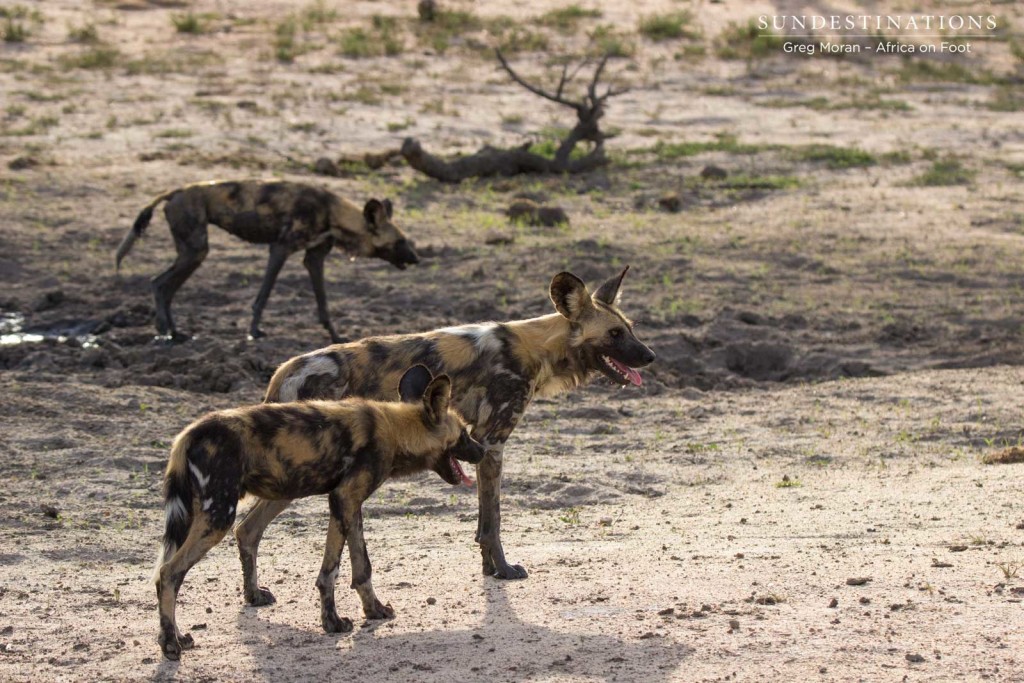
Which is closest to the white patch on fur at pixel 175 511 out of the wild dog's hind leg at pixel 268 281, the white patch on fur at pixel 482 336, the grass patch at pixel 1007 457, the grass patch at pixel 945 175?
the white patch on fur at pixel 482 336

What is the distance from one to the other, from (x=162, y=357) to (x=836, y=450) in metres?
3.79

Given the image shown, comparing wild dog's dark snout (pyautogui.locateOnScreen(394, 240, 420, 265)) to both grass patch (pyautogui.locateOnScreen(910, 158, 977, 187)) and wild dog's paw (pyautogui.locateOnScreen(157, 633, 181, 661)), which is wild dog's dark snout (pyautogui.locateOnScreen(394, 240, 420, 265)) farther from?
wild dog's paw (pyautogui.locateOnScreen(157, 633, 181, 661))

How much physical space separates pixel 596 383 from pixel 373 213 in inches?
87.9

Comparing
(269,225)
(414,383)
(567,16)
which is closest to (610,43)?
(567,16)

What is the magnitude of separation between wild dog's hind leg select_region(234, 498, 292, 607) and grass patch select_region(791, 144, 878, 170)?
9.81 meters

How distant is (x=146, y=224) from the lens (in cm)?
995

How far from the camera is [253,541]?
5422 mm

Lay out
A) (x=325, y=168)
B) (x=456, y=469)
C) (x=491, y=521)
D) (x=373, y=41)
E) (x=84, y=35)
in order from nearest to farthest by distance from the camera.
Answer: (x=456, y=469)
(x=491, y=521)
(x=325, y=168)
(x=84, y=35)
(x=373, y=41)

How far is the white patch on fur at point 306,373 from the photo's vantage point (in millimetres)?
5605

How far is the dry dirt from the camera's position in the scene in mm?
A: 4906

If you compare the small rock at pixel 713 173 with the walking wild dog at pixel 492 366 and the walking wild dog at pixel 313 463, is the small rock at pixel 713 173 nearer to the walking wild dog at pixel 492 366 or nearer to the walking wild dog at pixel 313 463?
the walking wild dog at pixel 492 366

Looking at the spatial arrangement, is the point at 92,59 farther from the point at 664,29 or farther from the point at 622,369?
the point at 622,369

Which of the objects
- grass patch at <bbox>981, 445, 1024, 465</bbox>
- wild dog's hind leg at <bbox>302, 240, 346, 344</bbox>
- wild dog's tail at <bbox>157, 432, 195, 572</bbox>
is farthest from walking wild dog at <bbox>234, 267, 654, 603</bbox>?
wild dog's hind leg at <bbox>302, 240, 346, 344</bbox>

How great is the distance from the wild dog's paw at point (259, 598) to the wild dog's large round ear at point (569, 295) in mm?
1487
